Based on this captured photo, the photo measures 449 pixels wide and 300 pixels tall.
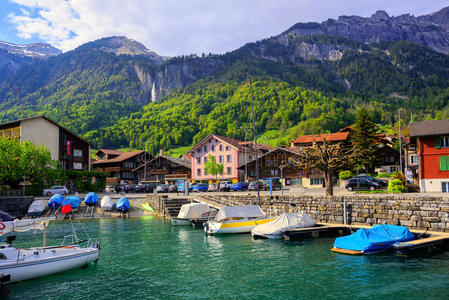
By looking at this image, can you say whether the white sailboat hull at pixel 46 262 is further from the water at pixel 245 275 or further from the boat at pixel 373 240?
the boat at pixel 373 240

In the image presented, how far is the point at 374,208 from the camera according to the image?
29.9m

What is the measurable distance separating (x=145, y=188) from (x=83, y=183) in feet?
41.6

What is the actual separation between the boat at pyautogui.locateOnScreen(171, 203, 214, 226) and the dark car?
70.2ft

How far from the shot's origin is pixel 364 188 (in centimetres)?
4975

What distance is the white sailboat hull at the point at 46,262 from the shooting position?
18.3m

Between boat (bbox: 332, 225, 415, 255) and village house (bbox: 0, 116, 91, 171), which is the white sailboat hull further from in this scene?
village house (bbox: 0, 116, 91, 171)

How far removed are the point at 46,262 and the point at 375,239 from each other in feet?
67.4

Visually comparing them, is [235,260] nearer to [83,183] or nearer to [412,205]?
[412,205]

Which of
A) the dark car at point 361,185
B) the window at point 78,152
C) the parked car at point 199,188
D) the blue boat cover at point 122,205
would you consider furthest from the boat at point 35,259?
the window at point 78,152

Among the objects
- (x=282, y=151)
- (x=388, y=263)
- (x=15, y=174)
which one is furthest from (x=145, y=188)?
(x=388, y=263)

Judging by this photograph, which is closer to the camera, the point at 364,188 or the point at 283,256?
the point at 283,256

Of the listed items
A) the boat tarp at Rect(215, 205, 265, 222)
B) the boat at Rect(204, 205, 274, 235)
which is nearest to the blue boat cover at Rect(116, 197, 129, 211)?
the boat at Rect(204, 205, 274, 235)

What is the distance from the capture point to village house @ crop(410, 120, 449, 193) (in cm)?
4384

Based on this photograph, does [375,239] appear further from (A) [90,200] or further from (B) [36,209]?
(B) [36,209]
